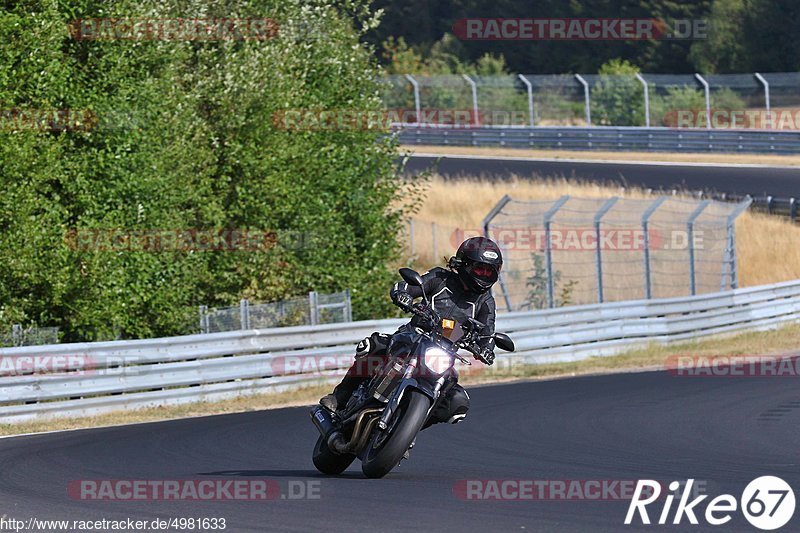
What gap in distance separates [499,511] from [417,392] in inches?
48.0

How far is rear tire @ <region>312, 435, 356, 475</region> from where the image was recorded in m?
9.23

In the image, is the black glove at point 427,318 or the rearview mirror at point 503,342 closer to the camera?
the black glove at point 427,318

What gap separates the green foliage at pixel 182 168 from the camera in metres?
19.0

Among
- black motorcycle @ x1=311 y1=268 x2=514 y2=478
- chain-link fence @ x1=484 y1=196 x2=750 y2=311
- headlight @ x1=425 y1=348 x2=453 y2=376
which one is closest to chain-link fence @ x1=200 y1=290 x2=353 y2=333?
chain-link fence @ x1=484 y1=196 x2=750 y2=311

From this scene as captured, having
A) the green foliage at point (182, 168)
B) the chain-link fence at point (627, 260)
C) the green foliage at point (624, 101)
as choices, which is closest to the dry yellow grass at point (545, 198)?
the chain-link fence at point (627, 260)

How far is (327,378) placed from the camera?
1800 cm

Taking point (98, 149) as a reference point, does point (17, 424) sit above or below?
below

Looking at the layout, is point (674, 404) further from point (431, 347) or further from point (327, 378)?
point (431, 347)

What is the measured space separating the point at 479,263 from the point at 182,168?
531 inches

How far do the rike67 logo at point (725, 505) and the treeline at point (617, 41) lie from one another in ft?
169

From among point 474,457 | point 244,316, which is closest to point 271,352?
point 244,316

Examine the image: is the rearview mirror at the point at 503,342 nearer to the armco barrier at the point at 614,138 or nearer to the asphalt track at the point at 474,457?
the asphalt track at the point at 474,457

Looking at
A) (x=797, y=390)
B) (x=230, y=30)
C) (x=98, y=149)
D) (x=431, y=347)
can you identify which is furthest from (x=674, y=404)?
(x=230, y=30)

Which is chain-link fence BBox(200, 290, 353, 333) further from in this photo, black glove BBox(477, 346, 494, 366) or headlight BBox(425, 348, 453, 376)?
headlight BBox(425, 348, 453, 376)
